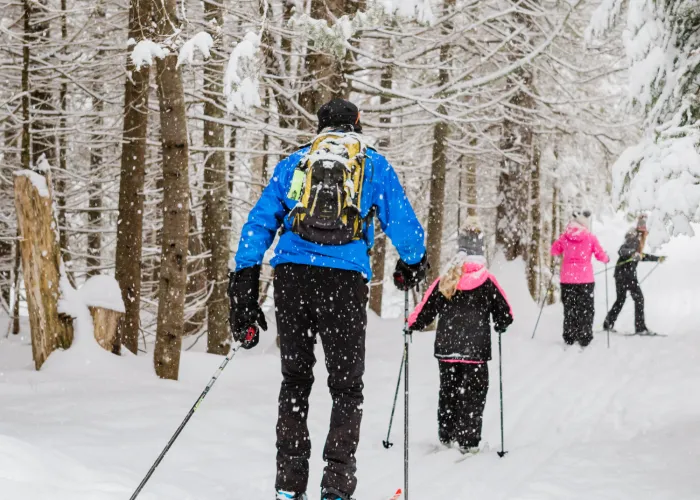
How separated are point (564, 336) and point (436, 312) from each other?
551 cm

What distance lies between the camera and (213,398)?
6.68 metres

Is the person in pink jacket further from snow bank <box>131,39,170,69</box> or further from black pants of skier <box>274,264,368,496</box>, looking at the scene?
black pants of skier <box>274,264,368,496</box>

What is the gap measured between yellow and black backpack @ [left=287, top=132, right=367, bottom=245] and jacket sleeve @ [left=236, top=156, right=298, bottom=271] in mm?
137

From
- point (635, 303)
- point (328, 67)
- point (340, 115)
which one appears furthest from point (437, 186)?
point (340, 115)

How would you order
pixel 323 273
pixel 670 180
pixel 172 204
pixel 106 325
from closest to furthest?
pixel 323 273 → pixel 670 180 → pixel 172 204 → pixel 106 325

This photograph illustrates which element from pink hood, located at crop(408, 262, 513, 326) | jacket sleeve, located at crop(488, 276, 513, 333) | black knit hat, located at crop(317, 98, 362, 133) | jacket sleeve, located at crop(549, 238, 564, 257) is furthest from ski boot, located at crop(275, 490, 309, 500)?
jacket sleeve, located at crop(549, 238, 564, 257)

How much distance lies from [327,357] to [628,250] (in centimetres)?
961

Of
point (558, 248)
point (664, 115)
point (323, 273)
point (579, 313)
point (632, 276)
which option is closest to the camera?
point (323, 273)

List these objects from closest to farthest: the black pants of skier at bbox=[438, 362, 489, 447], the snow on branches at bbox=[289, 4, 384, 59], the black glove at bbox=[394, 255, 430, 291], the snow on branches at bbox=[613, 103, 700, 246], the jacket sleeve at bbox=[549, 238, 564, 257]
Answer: the black glove at bbox=[394, 255, 430, 291] < the snow on branches at bbox=[613, 103, 700, 246] < the black pants of skier at bbox=[438, 362, 489, 447] < the snow on branches at bbox=[289, 4, 384, 59] < the jacket sleeve at bbox=[549, 238, 564, 257]

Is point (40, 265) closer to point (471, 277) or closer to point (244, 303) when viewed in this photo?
point (244, 303)

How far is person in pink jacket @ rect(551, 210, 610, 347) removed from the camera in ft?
33.9

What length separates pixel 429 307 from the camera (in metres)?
5.84

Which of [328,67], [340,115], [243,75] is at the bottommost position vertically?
[340,115]

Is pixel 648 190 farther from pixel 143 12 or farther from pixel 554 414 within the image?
pixel 143 12
